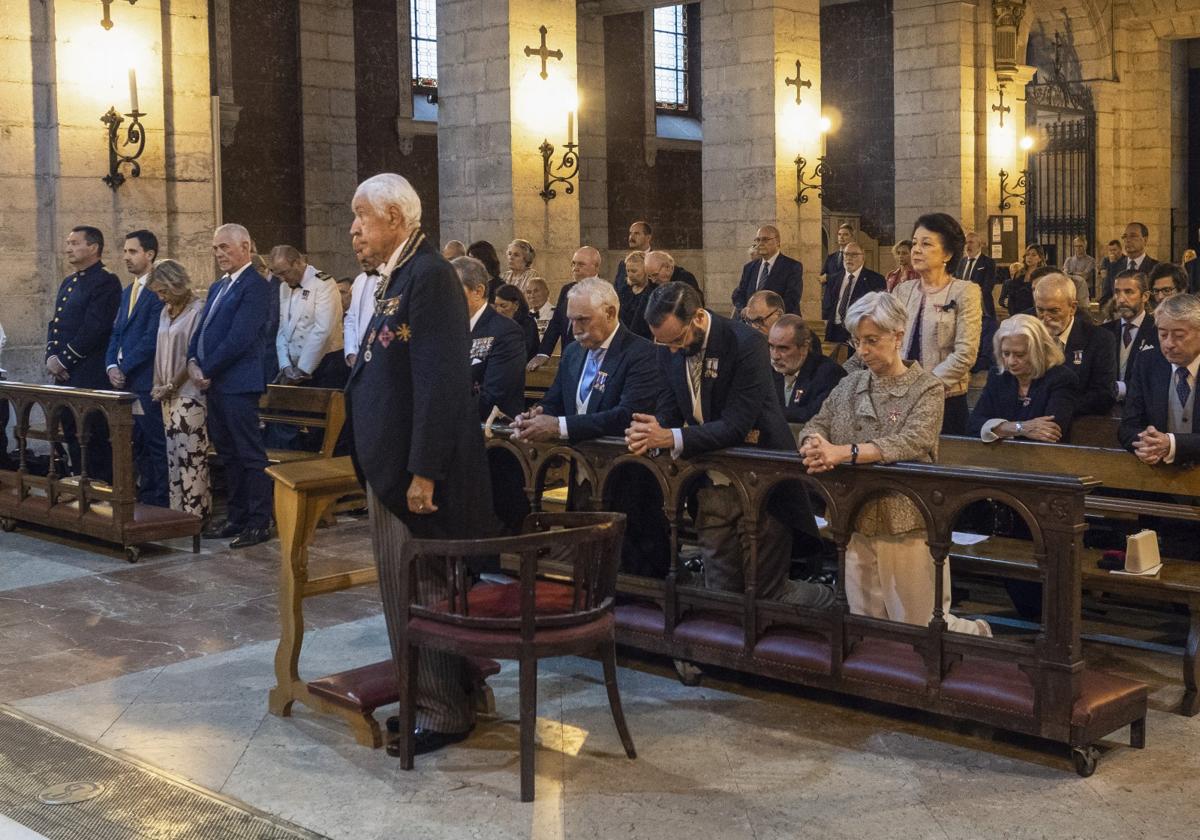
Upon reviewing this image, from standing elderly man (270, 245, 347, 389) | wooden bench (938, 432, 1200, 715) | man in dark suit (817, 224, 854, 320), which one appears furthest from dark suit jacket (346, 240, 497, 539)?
man in dark suit (817, 224, 854, 320)

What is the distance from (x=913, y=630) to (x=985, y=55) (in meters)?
13.1

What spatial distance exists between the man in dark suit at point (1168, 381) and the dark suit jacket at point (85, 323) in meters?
5.25

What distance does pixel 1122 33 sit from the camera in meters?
19.6

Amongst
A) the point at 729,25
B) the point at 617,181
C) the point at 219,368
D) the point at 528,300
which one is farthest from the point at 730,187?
the point at 219,368

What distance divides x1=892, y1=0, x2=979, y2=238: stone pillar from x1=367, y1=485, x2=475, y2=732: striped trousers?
12.5m

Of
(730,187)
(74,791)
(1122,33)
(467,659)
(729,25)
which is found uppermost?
(1122,33)

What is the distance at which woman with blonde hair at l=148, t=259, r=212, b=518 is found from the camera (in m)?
7.30

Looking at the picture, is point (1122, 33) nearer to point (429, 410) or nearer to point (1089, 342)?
point (1089, 342)

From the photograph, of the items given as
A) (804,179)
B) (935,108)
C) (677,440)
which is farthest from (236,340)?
(935,108)

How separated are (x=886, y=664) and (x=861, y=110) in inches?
668

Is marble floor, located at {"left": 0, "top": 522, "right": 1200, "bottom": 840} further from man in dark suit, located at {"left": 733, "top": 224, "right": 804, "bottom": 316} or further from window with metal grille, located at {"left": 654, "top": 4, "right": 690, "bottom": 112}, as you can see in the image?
window with metal grille, located at {"left": 654, "top": 4, "right": 690, "bottom": 112}

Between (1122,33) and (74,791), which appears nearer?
(74,791)

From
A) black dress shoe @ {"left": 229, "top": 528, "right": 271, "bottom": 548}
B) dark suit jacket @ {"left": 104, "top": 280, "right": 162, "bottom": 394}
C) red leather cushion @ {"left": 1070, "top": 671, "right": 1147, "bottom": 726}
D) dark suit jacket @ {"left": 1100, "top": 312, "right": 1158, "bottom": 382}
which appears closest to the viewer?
red leather cushion @ {"left": 1070, "top": 671, "right": 1147, "bottom": 726}

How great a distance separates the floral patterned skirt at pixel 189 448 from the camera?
7.32 metres
